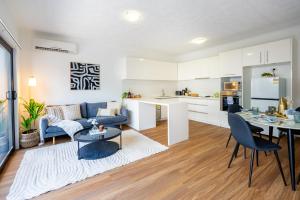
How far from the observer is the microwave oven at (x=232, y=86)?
4159 mm

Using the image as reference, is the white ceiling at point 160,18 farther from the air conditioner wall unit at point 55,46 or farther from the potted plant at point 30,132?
the potted plant at point 30,132

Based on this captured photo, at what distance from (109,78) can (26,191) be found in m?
3.52

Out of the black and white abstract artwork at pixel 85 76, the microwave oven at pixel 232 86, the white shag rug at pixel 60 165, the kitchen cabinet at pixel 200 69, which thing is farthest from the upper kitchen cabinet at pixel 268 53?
the black and white abstract artwork at pixel 85 76

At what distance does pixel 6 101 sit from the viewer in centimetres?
281

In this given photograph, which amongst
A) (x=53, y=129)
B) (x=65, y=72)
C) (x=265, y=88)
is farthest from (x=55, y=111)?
(x=265, y=88)

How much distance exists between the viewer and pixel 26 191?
176cm

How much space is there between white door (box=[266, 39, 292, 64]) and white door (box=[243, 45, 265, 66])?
0.12 m

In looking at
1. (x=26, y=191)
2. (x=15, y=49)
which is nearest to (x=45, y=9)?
(x=15, y=49)

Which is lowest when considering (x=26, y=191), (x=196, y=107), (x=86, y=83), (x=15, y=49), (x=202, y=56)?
(x=26, y=191)

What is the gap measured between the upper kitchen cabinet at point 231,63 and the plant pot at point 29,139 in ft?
16.3

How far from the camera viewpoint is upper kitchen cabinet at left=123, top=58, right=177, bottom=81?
4.88 meters

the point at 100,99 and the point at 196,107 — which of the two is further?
the point at 196,107

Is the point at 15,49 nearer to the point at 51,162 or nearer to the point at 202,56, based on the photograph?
the point at 51,162

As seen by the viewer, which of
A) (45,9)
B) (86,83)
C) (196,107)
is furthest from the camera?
(196,107)
